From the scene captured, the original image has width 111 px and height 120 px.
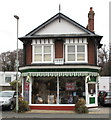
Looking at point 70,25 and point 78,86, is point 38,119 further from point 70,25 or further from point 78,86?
point 70,25

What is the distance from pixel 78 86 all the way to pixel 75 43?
348 cm

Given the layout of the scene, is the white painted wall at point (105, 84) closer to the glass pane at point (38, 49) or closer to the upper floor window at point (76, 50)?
the upper floor window at point (76, 50)

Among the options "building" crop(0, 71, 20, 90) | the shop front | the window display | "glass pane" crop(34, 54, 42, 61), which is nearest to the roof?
"glass pane" crop(34, 54, 42, 61)

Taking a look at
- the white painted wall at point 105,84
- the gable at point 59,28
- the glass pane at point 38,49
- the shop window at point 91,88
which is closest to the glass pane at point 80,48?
the gable at point 59,28

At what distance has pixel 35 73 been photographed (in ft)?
68.7

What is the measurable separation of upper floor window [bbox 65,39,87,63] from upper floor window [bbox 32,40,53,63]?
138 centimetres

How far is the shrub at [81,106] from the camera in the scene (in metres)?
19.1

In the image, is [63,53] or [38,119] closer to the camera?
[38,119]

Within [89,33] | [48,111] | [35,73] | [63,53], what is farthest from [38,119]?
[89,33]

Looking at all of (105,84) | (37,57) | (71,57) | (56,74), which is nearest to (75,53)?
(71,57)

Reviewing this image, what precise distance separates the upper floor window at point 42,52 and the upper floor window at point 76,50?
138cm

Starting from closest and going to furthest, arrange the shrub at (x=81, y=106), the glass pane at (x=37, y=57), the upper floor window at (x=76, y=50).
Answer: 1. the shrub at (x=81, y=106)
2. the upper floor window at (x=76, y=50)
3. the glass pane at (x=37, y=57)

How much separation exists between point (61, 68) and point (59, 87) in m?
1.70

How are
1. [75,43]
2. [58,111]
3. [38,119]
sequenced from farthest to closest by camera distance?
[75,43] < [58,111] < [38,119]
